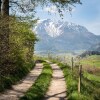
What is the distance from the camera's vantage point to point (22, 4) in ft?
98.0

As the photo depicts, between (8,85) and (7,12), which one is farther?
(7,12)

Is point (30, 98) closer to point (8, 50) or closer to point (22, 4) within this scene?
point (8, 50)

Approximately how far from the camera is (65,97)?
21.7 meters

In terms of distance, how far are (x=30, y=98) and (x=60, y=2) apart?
1087 cm

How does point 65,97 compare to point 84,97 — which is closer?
point 84,97

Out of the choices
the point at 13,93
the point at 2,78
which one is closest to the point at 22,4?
the point at 2,78

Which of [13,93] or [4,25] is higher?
[4,25]

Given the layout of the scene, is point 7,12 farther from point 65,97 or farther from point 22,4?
point 65,97

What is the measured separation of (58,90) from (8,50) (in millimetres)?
5592

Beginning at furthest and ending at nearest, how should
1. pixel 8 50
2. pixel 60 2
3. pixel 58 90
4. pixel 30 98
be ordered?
pixel 60 2, pixel 58 90, pixel 8 50, pixel 30 98

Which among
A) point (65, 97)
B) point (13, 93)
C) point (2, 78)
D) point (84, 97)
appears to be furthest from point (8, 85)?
point (84, 97)

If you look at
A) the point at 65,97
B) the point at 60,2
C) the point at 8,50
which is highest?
the point at 60,2

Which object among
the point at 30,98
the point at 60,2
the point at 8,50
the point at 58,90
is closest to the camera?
the point at 30,98

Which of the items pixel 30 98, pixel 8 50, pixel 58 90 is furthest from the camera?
pixel 58 90
